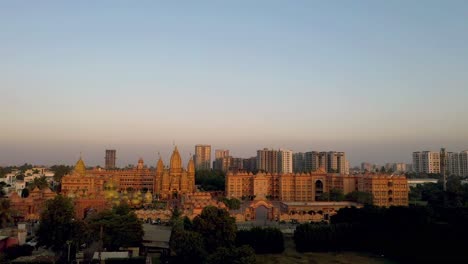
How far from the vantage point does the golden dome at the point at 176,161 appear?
185 ft

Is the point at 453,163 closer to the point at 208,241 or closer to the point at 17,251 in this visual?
the point at 208,241

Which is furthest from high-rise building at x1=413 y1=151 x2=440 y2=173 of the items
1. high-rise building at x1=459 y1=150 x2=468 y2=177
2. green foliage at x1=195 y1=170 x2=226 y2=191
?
green foliage at x1=195 y1=170 x2=226 y2=191

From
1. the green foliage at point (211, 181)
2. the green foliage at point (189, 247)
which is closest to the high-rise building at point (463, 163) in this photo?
the green foliage at point (211, 181)

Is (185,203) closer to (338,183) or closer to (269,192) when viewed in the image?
(269,192)

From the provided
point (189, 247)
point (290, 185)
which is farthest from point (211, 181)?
point (189, 247)

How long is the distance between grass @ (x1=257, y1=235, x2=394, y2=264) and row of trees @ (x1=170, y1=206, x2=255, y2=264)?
2536 millimetres

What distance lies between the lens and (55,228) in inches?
952

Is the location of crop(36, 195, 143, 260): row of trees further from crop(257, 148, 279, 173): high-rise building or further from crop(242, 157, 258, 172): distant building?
crop(242, 157, 258, 172): distant building

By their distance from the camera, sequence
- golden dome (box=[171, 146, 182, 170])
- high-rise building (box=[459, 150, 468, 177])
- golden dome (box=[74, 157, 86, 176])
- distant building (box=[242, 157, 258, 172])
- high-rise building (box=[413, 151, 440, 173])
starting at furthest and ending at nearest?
1. high-rise building (box=[413, 151, 440, 173])
2. distant building (box=[242, 157, 258, 172])
3. high-rise building (box=[459, 150, 468, 177])
4. golden dome (box=[171, 146, 182, 170])
5. golden dome (box=[74, 157, 86, 176])

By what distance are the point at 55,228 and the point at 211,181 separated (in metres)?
43.2

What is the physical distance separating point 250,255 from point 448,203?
37833 millimetres

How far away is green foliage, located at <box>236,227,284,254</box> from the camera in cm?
2623

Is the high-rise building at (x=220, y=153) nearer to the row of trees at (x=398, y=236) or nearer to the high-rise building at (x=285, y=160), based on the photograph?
the high-rise building at (x=285, y=160)

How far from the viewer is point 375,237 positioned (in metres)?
27.5
